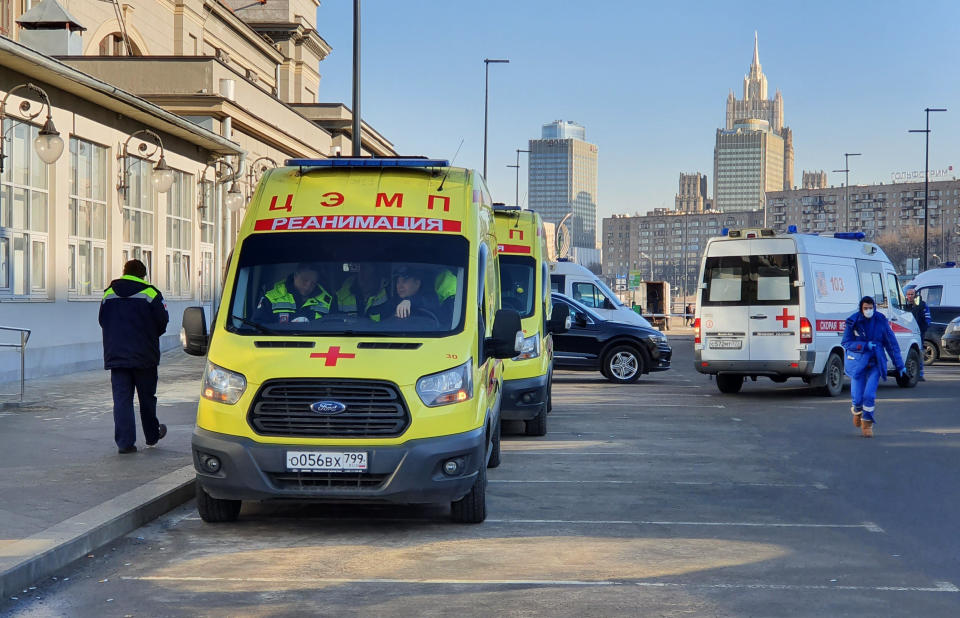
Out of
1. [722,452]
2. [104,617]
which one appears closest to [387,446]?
[104,617]

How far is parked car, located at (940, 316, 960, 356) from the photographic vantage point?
3172cm

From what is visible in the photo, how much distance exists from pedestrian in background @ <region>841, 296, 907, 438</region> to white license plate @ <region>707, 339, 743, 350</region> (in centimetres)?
514

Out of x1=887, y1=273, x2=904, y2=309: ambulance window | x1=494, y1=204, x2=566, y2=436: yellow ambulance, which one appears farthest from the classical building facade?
x1=887, y1=273, x2=904, y2=309: ambulance window

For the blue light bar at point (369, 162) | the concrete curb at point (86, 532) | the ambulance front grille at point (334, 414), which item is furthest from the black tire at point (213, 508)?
the blue light bar at point (369, 162)

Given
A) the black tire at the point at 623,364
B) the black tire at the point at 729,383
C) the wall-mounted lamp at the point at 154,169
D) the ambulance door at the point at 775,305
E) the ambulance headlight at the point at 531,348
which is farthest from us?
the black tire at the point at 623,364

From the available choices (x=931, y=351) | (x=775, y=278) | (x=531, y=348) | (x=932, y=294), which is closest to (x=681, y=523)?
(x=531, y=348)

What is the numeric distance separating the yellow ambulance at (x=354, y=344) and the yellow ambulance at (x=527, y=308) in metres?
3.41

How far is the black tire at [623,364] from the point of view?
931 inches

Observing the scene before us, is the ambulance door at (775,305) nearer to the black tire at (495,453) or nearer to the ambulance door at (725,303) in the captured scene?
the ambulance door at (725,303)

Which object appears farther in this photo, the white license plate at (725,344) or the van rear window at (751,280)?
the white license plate at (725,344)

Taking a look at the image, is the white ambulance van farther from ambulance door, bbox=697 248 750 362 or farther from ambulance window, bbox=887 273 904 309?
ambulance window, bbox=887 273 904 309

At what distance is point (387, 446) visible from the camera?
7.89 meters

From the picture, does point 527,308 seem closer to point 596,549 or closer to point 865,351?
point 865,351

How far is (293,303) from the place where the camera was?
8734mm
